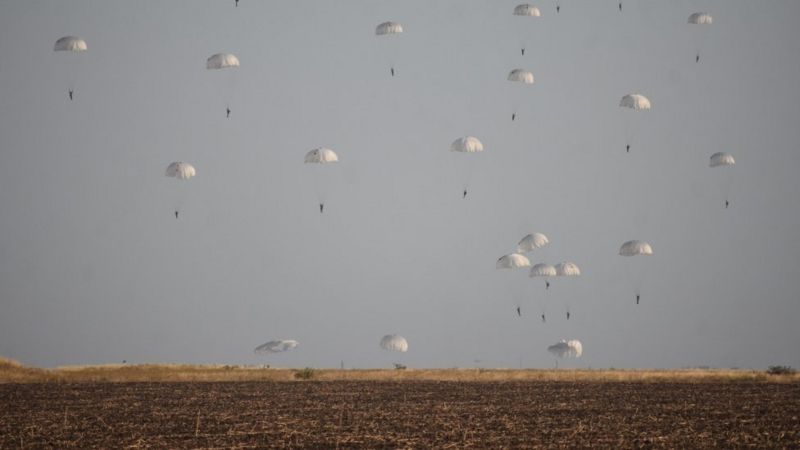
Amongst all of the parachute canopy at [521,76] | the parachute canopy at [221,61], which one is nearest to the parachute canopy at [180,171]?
the parachute canopy at [221,61]

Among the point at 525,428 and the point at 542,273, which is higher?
the point at 542,273

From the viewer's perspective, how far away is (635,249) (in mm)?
69250

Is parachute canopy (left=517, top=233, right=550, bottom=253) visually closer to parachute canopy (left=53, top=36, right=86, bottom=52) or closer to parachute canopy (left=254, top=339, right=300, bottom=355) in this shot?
parachute canopy (left=254, top=339, right=300, bottom=355)

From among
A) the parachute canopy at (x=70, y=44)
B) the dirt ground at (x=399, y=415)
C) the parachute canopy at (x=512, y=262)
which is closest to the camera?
the dirt ground at (x=399, y=415)

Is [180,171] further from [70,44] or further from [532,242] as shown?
Result: [532,242]

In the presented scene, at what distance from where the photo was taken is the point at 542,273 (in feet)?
246

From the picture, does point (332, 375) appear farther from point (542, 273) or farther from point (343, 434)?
point (343, 434)

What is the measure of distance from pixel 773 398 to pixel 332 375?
2902 cm

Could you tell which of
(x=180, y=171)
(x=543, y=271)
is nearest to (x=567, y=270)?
(x=543, y=271)

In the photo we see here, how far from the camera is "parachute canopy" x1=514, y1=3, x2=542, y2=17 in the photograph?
226ft

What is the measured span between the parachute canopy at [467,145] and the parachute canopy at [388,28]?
261 inches

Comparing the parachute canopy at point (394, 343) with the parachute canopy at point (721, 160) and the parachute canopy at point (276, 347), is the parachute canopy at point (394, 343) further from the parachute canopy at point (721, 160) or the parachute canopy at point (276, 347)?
the parachute canopy at point (721, 160)

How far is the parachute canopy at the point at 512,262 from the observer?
2830 inches

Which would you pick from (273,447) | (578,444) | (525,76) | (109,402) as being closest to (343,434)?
(273,447)
